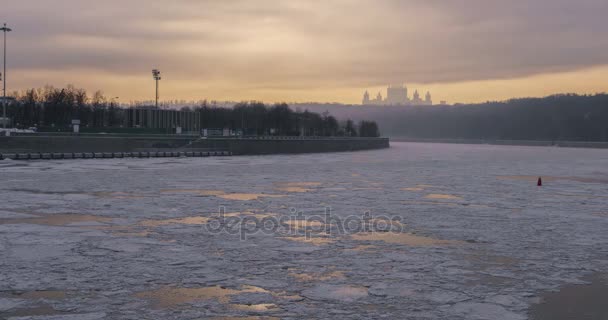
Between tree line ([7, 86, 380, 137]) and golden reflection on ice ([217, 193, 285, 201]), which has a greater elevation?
tree line ([7, 86, 380, 137])

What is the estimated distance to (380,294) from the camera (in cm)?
906

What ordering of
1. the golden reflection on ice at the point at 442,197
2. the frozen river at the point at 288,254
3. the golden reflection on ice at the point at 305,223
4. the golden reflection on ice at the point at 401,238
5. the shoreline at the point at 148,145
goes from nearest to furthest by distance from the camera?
the frozen river at the point at 288,254, the golden reflection on ice at the point at 401,238, the golden reflection on ice at the point at 305,223, the golden reflection on ice at the point at 442,197, the shoreline at the point at 148,145

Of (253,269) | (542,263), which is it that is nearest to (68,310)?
(253,269)

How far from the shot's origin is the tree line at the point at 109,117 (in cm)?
10156

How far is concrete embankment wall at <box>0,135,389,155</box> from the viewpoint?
183 feet

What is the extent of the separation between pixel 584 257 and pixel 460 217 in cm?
606

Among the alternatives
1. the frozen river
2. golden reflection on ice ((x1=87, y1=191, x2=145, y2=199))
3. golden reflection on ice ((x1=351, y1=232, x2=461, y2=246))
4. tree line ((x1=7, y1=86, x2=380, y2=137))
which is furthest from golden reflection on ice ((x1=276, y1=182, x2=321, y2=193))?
tree line ((x1=7, y1=86, x2=380, y2=137))

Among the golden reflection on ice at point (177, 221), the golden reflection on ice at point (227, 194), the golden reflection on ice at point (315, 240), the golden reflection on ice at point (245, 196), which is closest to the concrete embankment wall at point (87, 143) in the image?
the golden reflection on ice at point (227, 194)

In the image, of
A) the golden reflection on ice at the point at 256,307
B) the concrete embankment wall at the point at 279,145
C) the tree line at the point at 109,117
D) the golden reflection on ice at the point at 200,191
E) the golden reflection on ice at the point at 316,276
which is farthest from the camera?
the tree line at the point at 109,117

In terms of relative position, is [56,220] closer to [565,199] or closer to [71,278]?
[71,278]

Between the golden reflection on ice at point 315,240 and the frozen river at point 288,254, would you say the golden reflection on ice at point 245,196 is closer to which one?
the frozen river at point 288,254

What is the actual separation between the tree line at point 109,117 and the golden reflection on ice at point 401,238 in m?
74.0
